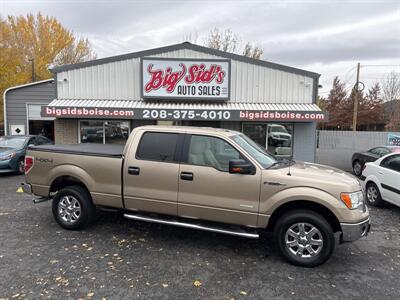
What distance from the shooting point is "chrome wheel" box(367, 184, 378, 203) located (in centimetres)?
739

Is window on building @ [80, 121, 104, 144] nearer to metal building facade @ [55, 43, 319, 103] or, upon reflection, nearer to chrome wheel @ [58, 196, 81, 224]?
metal building facade @ [55, 43, 319, 103]

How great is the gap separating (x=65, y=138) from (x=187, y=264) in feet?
34.7

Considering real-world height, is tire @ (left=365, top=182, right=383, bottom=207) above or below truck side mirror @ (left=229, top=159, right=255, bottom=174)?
below

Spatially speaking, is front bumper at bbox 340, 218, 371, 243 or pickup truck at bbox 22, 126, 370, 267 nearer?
front bumper at bbox 340, 218, 371, 243

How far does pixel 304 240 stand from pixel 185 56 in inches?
405

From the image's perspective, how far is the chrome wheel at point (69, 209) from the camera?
530 centimetres

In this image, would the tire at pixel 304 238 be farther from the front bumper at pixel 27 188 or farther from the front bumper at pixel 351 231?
the front bumper at pixel 27 188

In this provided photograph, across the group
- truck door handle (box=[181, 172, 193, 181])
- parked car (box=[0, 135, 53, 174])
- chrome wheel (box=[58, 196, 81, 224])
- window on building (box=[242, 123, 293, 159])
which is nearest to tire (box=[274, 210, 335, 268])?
truck door handle (box=[181, 172, 193, 181])

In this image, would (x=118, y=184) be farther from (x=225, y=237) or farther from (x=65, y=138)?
(x=65, y=138)

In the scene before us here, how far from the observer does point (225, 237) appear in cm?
511

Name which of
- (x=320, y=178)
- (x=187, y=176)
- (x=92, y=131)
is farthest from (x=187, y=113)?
(x=320, y=178)

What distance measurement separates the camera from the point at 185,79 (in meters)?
12.5

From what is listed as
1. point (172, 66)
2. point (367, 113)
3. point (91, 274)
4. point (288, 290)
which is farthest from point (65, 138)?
point (367, 113)

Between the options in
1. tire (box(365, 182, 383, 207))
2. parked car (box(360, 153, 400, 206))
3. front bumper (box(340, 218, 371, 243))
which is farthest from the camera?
tire (box(365, 182, 383, 207))
